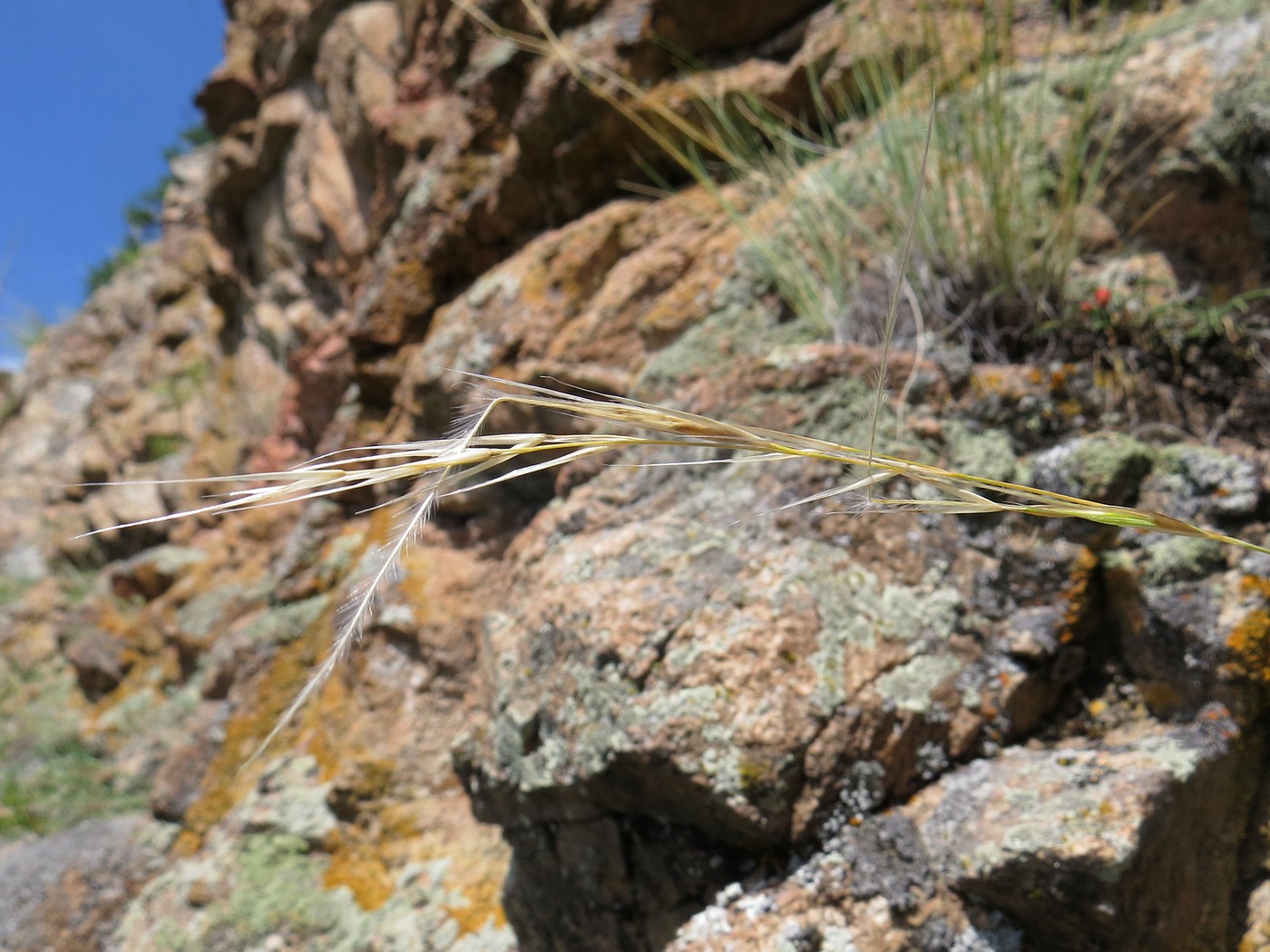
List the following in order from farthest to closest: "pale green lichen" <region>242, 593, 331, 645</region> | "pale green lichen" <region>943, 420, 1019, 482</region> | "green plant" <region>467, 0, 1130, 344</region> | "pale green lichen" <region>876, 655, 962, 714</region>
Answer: "pale green lichen" <region>242, 593, 331, 645</region>, "green plant" <region>467, 0, 1130, 344</region>, "pale green lichen" <region>943, 420, 1019, 482</region>, "pale green lichen" <region>876, 655, 962, 714</region>

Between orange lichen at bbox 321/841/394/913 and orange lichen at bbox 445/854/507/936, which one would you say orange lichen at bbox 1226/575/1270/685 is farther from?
orange lichen at bbox 321/841/394/913

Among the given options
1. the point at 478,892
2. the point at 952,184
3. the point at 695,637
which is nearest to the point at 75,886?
the point at 478,892

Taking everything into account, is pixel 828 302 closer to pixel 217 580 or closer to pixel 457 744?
pixel 457 744

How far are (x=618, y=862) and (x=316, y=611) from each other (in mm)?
1905

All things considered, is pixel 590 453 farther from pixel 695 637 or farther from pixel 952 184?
pixel 952 184

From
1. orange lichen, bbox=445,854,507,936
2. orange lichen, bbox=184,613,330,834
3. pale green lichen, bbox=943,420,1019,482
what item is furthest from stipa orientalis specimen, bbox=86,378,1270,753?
orange lichen, bbox=184,613,330,834

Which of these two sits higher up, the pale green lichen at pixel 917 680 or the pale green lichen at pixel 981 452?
the pale green lichen at pixel 981 452

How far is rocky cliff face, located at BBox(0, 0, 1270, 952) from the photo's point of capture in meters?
1.44

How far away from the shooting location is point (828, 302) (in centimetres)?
213

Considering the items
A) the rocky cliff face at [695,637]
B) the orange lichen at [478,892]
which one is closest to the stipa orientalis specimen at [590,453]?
the rocky cliff face at [695,637]

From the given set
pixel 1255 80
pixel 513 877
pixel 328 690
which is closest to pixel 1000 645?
pixel 513 877

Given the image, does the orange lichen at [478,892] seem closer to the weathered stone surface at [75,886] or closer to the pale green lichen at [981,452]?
the weathered stone surface at [75,886]

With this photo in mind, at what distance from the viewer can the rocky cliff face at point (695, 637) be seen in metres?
1.44

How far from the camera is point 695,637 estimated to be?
64.7 inches
